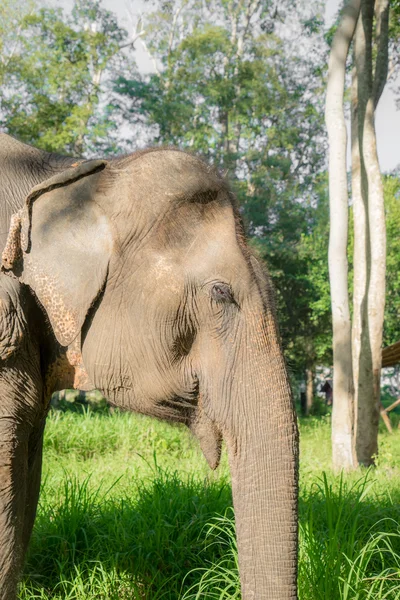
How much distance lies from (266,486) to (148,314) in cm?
54

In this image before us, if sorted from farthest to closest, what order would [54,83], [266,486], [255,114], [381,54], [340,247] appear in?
1. [255,114]
2. [54,83]
3. [381,54]
4. [340,247]
5. [266,486]

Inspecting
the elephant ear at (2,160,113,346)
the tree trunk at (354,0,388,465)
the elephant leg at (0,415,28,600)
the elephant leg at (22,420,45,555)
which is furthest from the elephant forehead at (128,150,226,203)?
the tree trunk at (354,0,388,465)

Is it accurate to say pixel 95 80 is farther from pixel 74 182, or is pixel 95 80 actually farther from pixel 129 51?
pixel 74 182

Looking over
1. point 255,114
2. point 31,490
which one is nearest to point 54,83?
point 255,114

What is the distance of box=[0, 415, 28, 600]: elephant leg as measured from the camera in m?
1.82

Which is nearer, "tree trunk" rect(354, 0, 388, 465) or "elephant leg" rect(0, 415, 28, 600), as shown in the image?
"elephant leg" rect(0, 415, 28, 600)

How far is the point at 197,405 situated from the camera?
1884mm

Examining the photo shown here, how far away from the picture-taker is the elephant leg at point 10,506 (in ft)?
5.97

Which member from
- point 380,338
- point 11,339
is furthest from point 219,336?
point 380,338

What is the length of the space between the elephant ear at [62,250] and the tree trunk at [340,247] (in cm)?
513

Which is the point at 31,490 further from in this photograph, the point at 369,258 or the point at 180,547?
the point at 369,258

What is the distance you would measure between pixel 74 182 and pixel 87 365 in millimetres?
525

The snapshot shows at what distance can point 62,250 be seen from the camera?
5.98 ft

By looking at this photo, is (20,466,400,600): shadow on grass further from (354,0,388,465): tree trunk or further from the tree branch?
the tree branch
